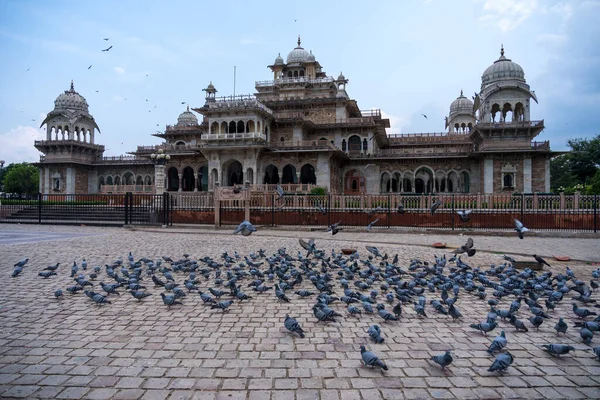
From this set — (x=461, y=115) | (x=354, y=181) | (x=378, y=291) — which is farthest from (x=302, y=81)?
(x=378, y=291)

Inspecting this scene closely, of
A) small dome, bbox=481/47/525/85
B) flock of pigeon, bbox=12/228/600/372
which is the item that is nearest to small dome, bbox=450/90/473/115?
small dome, bbox=481/47/525/85

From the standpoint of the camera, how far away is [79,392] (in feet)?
9.61

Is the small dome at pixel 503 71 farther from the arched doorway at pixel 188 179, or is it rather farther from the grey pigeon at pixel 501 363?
the grey pigeon at pixel 501 363

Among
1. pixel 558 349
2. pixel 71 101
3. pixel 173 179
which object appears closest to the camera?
pixel 558 349

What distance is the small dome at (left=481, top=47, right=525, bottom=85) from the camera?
111 feet

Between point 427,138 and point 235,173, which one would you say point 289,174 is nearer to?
point 235,173

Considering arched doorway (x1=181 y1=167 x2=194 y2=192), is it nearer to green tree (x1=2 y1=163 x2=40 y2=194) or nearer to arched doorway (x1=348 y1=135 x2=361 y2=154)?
arched doorway (x1=348 y1=135 x2=361 y2=154)

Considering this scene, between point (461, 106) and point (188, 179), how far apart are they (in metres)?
35.3

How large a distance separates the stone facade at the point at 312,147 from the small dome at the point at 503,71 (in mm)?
Result: 86

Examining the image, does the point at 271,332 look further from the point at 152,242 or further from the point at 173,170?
the point at 173,170

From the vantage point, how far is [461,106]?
51.2m

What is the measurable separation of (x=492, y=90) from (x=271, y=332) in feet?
113

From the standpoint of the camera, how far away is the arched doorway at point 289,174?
3784 centimetres

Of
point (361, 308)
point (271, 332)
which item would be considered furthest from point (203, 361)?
point (361, 308)
